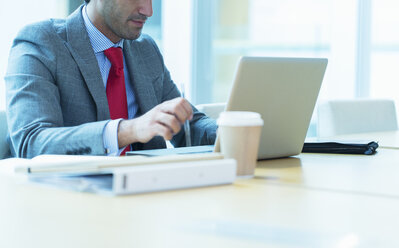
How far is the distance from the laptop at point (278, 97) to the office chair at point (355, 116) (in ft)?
3.95

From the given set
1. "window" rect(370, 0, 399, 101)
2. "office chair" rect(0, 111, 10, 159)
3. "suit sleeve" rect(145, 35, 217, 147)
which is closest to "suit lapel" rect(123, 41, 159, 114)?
"suit sleeve" rect(145, 35, 217, 147)

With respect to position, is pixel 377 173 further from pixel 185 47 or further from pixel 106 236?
pixel 185 47

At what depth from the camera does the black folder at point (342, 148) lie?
62.0 inches

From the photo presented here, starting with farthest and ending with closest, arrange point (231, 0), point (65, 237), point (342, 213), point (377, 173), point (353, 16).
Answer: point (353, 16) → point (231, 0) → point (377, 173) → point (342, 213) → point (65, 237)

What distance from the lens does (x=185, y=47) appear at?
4.15 metres

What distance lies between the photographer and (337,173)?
4.00ft

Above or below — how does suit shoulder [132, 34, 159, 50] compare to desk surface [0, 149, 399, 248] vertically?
above

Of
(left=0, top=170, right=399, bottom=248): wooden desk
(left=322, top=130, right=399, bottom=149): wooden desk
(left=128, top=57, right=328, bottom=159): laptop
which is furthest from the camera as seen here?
(left=322, top=130, right=399, bottom=149): wooden desk

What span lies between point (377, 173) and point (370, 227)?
512 millimetres

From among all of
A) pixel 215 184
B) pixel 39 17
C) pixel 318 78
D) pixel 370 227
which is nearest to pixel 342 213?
pixel 370 227

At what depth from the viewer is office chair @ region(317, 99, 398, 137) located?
8.63 feet

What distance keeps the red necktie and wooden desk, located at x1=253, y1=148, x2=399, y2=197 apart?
754mm

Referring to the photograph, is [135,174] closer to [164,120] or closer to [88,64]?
[164,120]

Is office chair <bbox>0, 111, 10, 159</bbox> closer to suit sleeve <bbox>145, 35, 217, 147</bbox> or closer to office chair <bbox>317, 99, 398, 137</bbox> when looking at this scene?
suit sleeve <bbox>145, 35, 217, 147</bbox>
